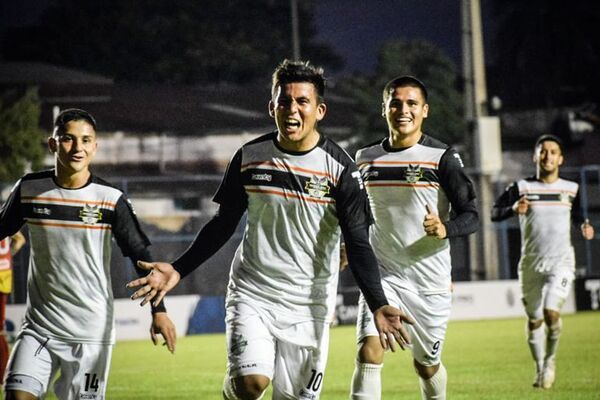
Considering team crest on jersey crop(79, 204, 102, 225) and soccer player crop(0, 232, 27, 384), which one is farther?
soccer player crop(0, 232, 27, 384)

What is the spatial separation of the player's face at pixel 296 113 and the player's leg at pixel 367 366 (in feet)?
4.90

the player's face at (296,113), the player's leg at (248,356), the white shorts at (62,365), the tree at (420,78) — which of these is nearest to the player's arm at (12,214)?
the white shorts at (62,365)

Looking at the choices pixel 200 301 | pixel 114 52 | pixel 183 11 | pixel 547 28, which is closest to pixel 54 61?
pixel 114 52

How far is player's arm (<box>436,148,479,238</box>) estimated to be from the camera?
8078 mm

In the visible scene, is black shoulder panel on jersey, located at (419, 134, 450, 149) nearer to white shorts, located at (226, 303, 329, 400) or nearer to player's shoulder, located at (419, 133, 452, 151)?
player's shoulder, located at (419, 133, 452, 151)

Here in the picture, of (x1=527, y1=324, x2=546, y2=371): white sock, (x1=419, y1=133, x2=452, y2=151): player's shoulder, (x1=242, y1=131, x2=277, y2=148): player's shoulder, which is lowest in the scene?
(x1=527, y1=324, x2=546, y2=371): white sock

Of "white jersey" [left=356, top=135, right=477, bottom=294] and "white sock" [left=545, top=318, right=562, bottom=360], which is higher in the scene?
"white jersey" [left=356, top=135, right=477, bottom=294]

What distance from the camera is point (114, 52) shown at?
5762 centimetres

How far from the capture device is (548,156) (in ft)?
40.1

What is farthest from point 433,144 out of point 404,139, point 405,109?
point 405,109

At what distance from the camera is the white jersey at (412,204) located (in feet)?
27.0

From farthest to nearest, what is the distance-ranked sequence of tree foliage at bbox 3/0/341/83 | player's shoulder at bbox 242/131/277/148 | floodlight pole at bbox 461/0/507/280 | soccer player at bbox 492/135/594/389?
tree foliage at bbox 3/0/341/83 < floodlight pole at bbox 461/0/507/280 < soccer player at bbox 492/135/594/389 < player's shoulder at bbox 242/131/277/148

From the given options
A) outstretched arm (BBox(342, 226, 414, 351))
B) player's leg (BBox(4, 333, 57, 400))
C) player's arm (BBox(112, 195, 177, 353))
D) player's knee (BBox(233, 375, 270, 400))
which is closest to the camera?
outstretched arm (BBox(342, 226, 414, 351))

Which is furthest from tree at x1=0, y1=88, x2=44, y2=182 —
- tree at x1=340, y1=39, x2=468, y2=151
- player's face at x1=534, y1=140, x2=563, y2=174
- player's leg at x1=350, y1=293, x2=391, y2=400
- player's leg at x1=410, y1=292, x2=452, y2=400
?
player's leg at x1=350, y1=293, x2=391, y2=400
